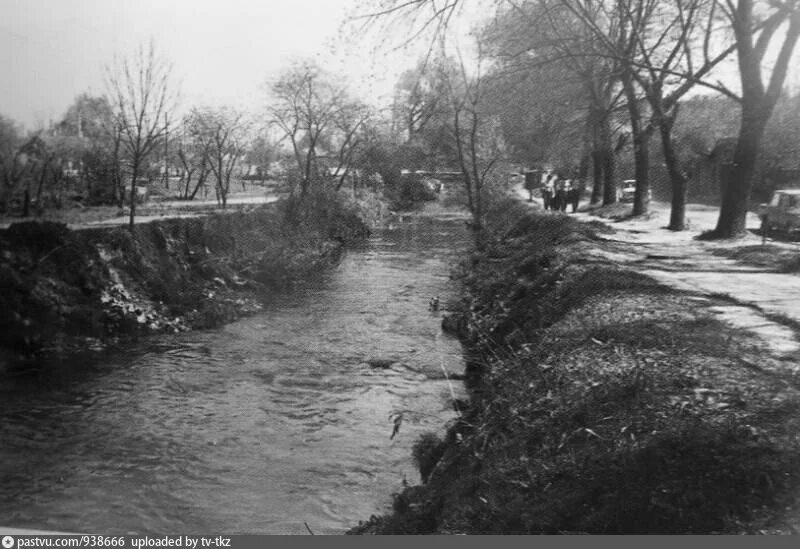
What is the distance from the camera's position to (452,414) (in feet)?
28.0

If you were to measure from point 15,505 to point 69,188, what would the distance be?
52.8ft

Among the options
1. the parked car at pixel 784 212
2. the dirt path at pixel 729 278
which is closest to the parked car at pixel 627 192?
the parked car at pixel 784 212

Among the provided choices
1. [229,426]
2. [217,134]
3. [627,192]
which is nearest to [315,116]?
[217,134]

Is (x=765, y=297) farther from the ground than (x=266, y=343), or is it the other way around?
(x=765, y=297)

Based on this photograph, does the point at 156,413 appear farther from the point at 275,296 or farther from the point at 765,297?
the point at 275,296

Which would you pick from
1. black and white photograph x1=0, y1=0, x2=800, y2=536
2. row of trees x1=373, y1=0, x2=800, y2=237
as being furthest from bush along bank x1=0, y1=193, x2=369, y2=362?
row of trees x1=373, y1=0, x2=800, y2=237

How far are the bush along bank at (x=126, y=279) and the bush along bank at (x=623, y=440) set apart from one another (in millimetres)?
8998

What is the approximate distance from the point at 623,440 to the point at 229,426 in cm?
557

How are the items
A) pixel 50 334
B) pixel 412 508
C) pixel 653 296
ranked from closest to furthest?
1. pixel 412 508
2. pixel 653 296
3. pixel 50 334

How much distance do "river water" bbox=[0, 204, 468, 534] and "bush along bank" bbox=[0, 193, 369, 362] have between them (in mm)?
919

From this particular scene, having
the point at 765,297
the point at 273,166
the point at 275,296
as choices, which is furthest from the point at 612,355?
the point at 273,166

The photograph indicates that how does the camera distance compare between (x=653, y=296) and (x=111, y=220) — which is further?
(x=111, y=220)

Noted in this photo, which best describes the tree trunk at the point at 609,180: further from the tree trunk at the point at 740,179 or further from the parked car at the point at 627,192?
the tree trunk at the point at 740,179

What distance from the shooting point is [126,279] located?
15.7m
